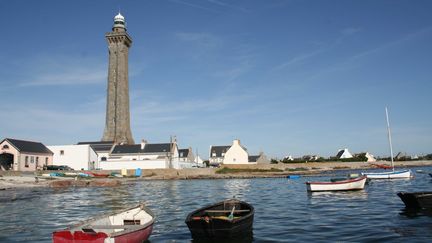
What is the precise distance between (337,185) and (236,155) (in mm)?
68239

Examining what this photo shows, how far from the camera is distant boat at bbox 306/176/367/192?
131 feet

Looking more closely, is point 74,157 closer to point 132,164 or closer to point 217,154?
point 132,164

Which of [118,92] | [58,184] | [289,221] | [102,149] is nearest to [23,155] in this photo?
[102,149]

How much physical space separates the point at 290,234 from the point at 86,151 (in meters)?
76.1

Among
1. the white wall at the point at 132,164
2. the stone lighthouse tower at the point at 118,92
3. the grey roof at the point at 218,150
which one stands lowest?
the white wall at the point at 132,164

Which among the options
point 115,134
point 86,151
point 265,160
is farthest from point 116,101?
point 265,160

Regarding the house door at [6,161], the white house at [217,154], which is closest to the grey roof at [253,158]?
the white house at [217,154]

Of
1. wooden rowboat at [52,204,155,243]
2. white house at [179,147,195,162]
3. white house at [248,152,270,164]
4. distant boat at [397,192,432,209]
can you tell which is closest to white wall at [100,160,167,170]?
white house at [179,147,195,162]

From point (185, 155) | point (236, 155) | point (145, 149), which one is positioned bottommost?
point (236, 155)

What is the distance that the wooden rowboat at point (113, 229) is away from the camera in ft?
41.5

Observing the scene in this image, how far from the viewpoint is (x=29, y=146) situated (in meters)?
80.1

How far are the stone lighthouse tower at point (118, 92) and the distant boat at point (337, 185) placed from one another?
77.0m

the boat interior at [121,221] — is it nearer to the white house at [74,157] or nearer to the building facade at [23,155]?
the building facade at [23,155]

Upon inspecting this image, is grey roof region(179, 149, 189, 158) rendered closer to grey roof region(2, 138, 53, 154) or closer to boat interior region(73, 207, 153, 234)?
grey roof region(2, 138, 53, 154)
